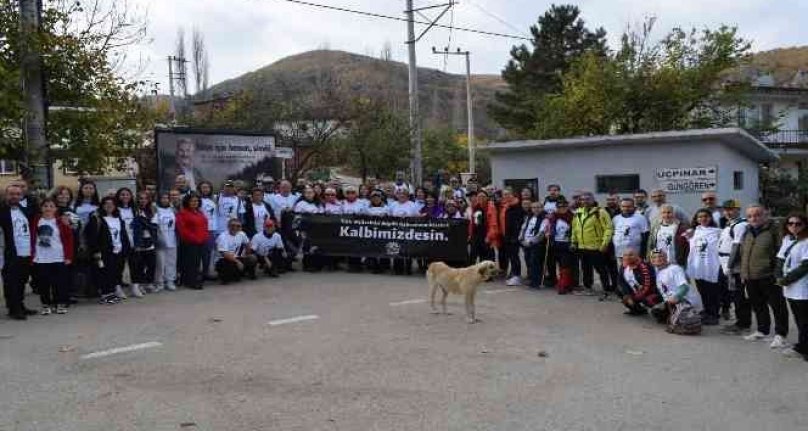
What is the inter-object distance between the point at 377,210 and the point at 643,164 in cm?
1002

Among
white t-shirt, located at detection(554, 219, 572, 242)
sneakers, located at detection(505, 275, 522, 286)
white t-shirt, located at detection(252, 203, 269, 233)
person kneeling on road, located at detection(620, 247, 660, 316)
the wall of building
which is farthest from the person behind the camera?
the wall of building

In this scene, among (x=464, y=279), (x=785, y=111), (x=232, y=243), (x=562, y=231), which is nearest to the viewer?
(x=464, y=279)

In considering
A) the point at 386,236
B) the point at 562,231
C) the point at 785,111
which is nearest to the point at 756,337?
the point at 562,231

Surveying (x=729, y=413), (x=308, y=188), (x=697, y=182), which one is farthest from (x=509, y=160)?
(x=729, y=413)

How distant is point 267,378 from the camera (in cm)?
698

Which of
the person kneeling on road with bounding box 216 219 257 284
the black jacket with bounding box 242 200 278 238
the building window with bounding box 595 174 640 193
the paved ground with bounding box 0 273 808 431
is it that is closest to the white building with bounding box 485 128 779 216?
the building window with bounding box 595 174 640 193

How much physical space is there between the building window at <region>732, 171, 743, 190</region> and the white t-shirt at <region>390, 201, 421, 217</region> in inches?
464

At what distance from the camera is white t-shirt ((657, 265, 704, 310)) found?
372 inches

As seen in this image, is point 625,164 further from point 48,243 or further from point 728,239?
point 48,243

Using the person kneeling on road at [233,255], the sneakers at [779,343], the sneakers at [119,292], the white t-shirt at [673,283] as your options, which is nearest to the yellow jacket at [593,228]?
the white t-shirt at [673,283]

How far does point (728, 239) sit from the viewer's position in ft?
30.3

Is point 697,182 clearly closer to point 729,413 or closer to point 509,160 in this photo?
point 509,160

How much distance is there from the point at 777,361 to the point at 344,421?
483 centimetres

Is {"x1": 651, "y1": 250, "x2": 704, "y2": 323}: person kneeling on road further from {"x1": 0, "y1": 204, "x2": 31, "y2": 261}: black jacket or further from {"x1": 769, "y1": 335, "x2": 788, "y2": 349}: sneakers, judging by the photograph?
{"x1": 0, "y1": 204, "x2": 31, "y2": 261}: black jacket
